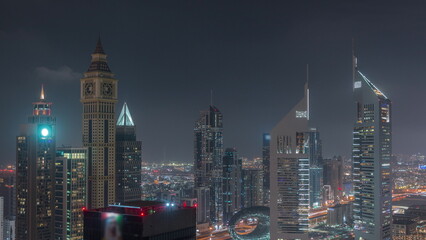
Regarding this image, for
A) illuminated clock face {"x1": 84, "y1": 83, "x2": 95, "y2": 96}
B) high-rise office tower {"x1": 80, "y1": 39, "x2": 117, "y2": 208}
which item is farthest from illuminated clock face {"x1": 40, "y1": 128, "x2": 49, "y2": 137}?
illuminated clock face {"x1": 84, "y1": 83, "x2": 95, "y2": 96}

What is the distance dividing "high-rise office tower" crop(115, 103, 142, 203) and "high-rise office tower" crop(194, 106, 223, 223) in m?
14.9

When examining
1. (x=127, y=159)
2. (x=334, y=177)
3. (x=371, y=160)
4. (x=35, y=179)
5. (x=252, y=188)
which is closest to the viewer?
(x=35, y=179)

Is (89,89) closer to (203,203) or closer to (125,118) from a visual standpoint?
(125,118)

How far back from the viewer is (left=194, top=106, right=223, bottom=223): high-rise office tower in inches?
2178

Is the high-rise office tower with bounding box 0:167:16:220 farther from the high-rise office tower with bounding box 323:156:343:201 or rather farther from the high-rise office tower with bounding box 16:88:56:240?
the high-rise office tower with bounding box 323:156:343:201

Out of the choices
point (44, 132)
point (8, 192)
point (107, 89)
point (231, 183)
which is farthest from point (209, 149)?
point (44, 132)

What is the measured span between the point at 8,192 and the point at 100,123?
274 inches

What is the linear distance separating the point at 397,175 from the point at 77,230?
6026 centimetres

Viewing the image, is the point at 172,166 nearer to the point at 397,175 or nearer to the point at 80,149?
the point at 397,175

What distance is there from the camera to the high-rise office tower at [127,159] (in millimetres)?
38750

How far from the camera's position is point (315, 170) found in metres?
61.5

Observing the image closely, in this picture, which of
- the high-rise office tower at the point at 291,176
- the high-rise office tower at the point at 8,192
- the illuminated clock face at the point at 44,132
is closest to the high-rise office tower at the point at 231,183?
the high-rise office tower at the point at 291,176

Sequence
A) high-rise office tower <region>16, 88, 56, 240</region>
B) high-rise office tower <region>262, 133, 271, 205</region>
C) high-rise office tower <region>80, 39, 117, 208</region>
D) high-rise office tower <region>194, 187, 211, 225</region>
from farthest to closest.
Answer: high-rise office tower <region>262, 133, 271, 205</region> → high-rise office tower <region>194, 187, 211, 225</region> → high-rise office tower <region>80, 39, 117, 208</region> → high-rise office tower <region>16, 88, 56, 240</region>

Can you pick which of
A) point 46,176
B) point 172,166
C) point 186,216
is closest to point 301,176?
point 46,176
